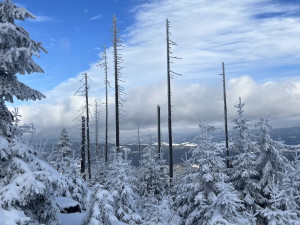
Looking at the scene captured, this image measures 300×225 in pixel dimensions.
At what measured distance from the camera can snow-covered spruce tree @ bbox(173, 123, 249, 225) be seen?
46.3 feet

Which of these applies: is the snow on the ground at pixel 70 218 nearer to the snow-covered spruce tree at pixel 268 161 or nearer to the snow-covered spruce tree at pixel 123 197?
the snow-covered spruce tree at pixel 123 197

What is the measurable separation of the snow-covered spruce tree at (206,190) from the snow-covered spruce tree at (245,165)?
3710 mm

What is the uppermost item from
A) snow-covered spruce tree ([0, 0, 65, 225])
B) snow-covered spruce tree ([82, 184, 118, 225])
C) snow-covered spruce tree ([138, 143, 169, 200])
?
snow-covered spruce tree ([0, 0, 65, 225])

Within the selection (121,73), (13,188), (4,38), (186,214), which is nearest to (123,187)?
(186,214)

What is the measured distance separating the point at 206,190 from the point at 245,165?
5.35 m

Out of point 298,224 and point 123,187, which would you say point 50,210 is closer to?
point 123,187

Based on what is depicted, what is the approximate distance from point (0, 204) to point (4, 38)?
4.83 metres

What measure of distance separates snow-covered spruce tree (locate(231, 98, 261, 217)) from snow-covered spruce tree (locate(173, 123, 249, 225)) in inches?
146

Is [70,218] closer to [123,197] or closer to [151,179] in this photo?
[123,197]

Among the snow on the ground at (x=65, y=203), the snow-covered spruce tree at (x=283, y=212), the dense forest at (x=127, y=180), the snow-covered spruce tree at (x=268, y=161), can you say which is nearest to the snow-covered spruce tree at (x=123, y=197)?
the dense forest at (x=127, y=180)

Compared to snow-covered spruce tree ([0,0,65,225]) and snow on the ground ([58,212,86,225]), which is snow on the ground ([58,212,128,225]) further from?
snow-covered spruce tree ([0,0,65,225])

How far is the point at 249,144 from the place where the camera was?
66.7ft

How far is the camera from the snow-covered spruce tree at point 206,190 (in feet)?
46.3

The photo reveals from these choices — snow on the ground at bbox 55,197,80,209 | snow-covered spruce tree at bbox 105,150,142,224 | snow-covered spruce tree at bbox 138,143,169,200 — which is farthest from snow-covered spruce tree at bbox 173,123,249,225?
snow-covered spruce tree at bbox 138,143,169,200
